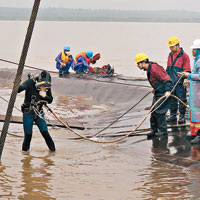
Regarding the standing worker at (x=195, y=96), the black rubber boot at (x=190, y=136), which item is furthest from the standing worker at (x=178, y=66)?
the standing worker at (x=195, y=96)

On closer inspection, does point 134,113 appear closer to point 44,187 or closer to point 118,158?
point 118,158

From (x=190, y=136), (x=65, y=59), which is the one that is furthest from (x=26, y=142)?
(x=65, y=59)

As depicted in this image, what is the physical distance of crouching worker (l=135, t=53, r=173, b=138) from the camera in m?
10.8

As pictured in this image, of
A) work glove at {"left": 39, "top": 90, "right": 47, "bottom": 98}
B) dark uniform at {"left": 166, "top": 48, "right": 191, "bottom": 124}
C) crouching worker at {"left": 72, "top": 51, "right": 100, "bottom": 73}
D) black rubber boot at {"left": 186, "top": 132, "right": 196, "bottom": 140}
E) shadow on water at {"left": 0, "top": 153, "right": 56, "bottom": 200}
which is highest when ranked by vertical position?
crouching worker at {"left": 72, "top": 51, "right": 100, "bottom": 73}

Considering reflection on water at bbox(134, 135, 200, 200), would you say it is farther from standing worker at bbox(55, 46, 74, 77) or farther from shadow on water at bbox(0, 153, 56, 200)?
standing worker at bbox(55, 46, 74, 77)

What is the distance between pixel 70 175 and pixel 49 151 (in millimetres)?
1722

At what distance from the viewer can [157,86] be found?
11.0 m

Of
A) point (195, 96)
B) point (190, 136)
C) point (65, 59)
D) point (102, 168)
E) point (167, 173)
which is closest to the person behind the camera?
point (167, 173)

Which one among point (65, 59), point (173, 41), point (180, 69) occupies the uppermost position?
point (65, 59)

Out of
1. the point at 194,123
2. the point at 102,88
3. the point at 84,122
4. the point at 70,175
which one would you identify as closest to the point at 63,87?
the point at 102,88

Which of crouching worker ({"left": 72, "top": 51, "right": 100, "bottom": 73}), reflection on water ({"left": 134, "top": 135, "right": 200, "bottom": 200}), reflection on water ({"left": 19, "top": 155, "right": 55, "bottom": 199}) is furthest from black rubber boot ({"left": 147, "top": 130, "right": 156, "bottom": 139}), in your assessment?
crouching worker ({"left": 72, "top": 51, "right": 100, "bottom": 73})

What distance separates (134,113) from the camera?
48.9 ft

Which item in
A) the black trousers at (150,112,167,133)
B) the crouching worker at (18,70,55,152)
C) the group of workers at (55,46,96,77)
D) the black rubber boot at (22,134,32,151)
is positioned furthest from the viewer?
the group of workers at (55,46,96,77)

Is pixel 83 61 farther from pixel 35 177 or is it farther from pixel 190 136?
pixel 35 177
